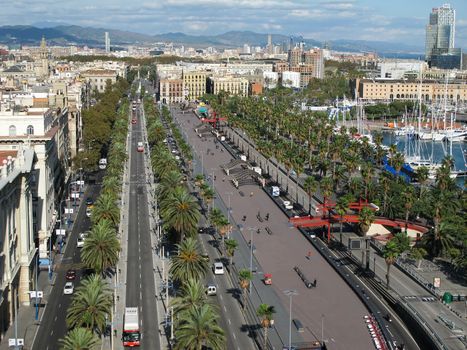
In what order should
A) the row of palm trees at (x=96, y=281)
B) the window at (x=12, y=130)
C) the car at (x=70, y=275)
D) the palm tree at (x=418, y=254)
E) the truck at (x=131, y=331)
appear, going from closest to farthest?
the row of palm trees at (x=96, y=281)
the truck at (x=131, y=331)
the car at (x=70, y=275)
the palm tree at (x=418, y=254)
the window at (x=12, y=130)

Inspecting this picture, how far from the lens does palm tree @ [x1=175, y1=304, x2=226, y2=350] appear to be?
3597cm

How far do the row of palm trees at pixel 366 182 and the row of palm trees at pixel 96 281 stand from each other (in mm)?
20593

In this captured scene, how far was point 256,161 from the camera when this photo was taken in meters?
110

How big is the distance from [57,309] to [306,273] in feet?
61.5

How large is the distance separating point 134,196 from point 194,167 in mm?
21055

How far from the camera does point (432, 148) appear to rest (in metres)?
124

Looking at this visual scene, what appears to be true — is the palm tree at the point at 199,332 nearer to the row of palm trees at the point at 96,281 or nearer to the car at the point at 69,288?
the row of palm trees at the point at 96,281

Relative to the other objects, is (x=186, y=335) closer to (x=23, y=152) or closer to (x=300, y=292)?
(x=300, y=292)

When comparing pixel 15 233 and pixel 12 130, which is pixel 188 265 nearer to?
pixel 15 233

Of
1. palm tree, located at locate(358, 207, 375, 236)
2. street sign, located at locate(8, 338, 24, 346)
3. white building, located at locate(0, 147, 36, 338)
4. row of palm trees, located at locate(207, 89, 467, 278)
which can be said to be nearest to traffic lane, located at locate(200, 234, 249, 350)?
street sign, located at locate(8, 338, 24, 346)

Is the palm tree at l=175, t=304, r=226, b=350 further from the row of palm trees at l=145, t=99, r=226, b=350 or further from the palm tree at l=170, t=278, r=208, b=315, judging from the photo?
the palm tree at l=170, t=278, r=208, b=315

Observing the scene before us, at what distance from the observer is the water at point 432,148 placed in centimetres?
12711

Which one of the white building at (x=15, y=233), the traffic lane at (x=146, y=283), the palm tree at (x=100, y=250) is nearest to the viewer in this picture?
the traffic lane at (x=146, y=283)

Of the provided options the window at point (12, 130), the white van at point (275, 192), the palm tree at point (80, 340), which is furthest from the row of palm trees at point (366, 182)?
the palm tree at point (80, 340)
